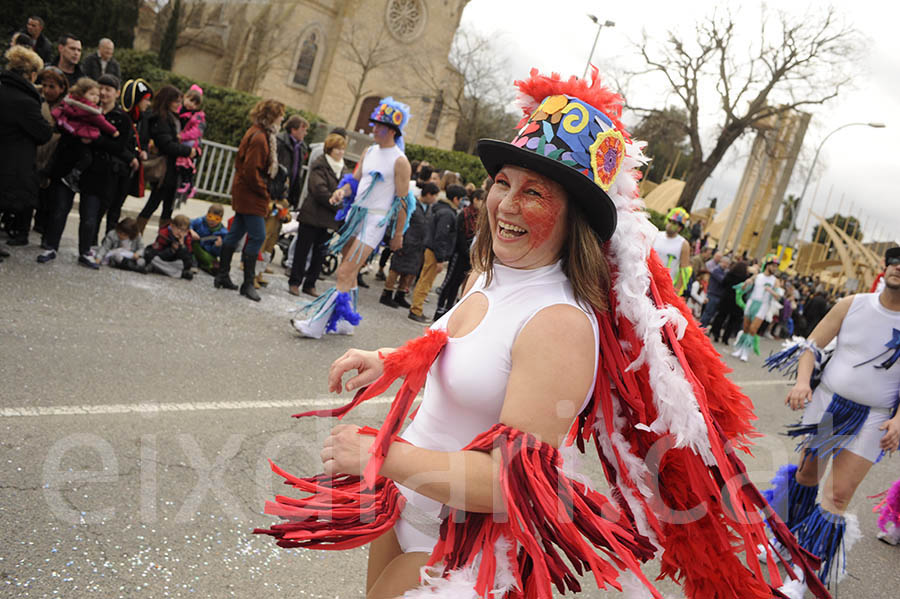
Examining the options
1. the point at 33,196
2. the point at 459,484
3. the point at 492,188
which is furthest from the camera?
the point at 33,196

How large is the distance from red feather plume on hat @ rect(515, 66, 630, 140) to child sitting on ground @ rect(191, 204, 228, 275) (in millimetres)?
6902

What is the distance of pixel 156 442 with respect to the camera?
400cm

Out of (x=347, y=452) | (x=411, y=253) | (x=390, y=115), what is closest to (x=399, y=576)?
(x=347, y=452)

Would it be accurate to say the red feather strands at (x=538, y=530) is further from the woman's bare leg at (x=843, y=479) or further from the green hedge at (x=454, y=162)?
the green hedge at (x=454, y=162)

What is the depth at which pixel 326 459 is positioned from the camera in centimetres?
167

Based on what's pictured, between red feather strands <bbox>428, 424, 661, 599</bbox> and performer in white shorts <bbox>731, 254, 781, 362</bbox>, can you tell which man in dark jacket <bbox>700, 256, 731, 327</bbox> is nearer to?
performer in white shorts <bbox>731, 254, 781, 362</bbox>

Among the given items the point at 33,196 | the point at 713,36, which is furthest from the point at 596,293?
the point at 713,36

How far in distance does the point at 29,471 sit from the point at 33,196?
4123 mm

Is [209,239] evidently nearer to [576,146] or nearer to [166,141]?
[166,141]

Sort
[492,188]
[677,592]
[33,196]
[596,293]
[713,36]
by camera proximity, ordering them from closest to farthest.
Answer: [596,293] < [492,188] < [677,592] < [33,196] < [713,36]

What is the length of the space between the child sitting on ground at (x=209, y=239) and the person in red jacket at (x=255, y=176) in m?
0.77

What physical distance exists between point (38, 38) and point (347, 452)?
10.8 metres

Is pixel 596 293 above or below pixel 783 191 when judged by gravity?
below

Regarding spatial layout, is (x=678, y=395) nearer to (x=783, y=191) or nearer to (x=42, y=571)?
(x=42, y=571)
